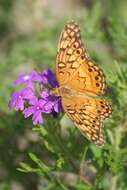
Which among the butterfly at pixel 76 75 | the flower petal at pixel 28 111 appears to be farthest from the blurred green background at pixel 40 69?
the flower petal at pixel 28 111

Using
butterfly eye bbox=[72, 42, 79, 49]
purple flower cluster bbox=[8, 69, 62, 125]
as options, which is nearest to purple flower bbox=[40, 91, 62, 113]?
purple flower cluster bbox=[8, 69, 62, 125]

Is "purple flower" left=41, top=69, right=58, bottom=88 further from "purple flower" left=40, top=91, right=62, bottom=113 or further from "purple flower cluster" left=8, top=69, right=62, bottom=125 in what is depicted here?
"purple flower" left=40, top=91, right=62, bottom=113

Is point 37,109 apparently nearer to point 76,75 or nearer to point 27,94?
point 27,94

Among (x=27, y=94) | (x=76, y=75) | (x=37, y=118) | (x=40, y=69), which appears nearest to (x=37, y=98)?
(x=27, y=94)

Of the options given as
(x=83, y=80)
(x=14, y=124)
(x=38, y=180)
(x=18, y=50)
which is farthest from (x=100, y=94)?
(x=18, y=50)

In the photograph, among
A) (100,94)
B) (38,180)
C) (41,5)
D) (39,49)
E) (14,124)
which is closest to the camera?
(100,94)

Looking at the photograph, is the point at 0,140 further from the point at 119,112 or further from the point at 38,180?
the point at 119,112
